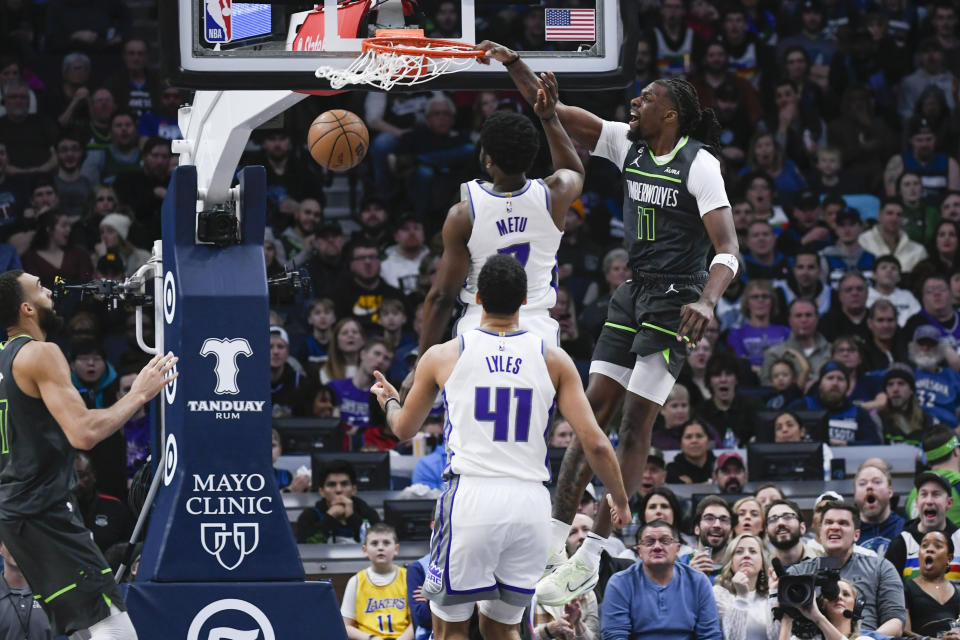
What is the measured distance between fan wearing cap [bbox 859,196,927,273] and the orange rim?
9.21 m

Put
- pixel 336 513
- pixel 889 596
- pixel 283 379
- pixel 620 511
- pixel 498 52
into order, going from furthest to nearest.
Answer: pixel 283 379
pixel 336 513
pixel 889 596
pixel 498 52
pixel 620 511

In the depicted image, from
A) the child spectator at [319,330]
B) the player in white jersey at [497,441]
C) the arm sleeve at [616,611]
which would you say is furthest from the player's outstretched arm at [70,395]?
the child spectator at [319,330]

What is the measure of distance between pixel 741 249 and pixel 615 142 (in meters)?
7.97

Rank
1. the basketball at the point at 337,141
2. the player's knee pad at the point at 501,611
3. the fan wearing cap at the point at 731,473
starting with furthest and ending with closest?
the fan wearing cap at the point at 731,473, the basketball at the point at 337,141, the player's knee pad at the point at 501,611

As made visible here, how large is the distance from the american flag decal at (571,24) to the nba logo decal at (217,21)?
1.69 m

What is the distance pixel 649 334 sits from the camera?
8.49m

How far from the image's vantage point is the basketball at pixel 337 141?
9.48 m

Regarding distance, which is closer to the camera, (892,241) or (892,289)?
(892,289)

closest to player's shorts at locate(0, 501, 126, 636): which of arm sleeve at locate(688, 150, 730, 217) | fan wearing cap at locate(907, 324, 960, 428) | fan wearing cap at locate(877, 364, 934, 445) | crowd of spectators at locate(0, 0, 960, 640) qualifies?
crowd of spectators at locate(0, 0, 960, 640)

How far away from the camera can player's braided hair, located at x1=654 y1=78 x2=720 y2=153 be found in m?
8.41

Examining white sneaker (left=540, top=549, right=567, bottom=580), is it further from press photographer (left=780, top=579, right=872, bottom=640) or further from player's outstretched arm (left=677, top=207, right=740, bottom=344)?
press photographer (left=780, top=579, right=872, bottom=640)

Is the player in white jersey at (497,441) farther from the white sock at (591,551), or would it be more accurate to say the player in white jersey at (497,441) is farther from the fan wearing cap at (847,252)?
the fan wearing cap at (847,252)

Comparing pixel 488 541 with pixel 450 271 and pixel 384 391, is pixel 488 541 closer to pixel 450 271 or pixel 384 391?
pixel 384 391

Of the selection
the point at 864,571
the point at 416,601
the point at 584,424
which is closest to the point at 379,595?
the point at 416,601
